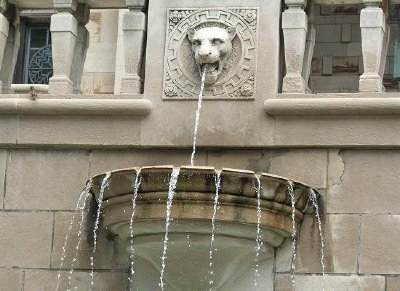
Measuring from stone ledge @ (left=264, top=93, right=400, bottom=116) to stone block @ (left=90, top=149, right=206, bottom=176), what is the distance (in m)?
0.80

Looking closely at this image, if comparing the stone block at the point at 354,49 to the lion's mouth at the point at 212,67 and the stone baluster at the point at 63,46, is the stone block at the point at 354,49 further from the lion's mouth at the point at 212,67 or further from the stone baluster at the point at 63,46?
the stone baluster at the point at 63,46

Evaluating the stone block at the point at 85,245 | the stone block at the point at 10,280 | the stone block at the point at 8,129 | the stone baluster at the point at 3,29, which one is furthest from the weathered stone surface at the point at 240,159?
the stone baluster at the point at 3,29

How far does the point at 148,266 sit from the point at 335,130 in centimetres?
199

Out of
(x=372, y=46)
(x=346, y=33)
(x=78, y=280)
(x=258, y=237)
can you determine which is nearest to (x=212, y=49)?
(x=372, y=46)

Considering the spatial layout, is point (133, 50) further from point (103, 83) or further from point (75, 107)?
point (103, 83)

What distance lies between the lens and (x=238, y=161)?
39.7ft

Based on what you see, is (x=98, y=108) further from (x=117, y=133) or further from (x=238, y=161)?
(x=238, y=161)

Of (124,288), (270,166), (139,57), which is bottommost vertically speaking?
(124,288)

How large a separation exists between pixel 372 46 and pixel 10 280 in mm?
3755

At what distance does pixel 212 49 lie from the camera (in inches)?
476

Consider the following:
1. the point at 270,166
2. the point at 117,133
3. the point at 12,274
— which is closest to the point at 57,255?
the point at 12,274

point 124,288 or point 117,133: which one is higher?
point 117,133

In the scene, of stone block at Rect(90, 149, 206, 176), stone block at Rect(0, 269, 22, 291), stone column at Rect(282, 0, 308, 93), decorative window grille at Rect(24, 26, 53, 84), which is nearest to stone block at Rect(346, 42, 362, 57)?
decorative window grille at Rect(24, 26, 53, 84)

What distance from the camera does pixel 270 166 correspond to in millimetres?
12023
